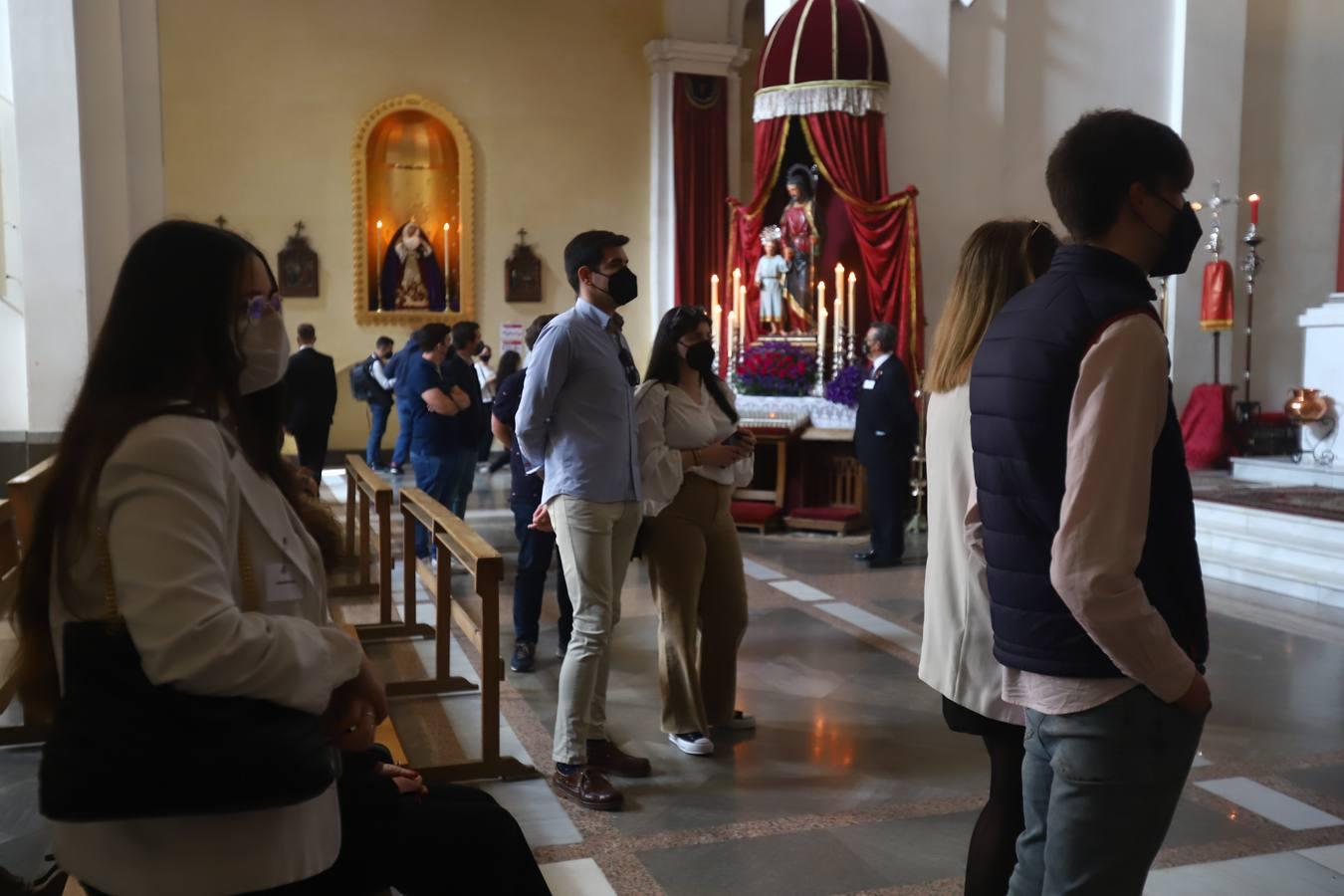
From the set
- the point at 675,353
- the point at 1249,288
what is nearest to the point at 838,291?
the point at 1249,288

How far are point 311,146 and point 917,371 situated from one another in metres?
8.39

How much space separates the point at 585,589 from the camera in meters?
3.49

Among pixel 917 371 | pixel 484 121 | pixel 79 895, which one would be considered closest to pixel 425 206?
pixel 484 121

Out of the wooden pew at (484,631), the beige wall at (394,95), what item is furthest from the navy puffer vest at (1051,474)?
the beige wall at (394,95)

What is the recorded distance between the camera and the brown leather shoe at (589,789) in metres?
3.47

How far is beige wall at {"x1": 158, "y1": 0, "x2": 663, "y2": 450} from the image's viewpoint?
13953 mm

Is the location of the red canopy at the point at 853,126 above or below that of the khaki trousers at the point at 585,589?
above

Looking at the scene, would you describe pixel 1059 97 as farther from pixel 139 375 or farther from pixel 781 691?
pixel 139 375

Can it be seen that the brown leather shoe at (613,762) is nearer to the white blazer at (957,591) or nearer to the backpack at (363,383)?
the white blazer at (957,591)

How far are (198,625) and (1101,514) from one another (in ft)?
3.85

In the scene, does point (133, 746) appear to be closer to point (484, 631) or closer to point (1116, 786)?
point (1116, 786)

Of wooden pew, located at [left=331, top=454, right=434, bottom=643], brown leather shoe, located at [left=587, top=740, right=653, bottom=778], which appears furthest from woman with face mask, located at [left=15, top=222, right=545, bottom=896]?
wooden pew, located at [left=331, top=454, right=434, bottom=643]

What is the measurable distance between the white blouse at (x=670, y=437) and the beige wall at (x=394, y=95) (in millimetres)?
11392

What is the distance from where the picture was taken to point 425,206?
49.1ft
